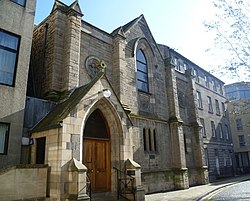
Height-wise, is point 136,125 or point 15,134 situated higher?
point 136,125

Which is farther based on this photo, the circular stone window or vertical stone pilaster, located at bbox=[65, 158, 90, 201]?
the circular stone window

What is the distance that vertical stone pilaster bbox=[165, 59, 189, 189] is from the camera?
17000mm

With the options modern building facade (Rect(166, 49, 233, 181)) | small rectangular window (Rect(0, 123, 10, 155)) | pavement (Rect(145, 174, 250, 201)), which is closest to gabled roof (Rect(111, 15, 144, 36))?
modern building facade (Rect(166, 49, 233, 181))

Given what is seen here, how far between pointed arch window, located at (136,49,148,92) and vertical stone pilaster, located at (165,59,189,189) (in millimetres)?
2656

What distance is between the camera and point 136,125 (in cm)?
1516

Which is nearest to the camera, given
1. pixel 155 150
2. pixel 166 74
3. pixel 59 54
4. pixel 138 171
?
pixel 138 171

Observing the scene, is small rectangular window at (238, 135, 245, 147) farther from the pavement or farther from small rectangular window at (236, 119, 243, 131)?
the pavement

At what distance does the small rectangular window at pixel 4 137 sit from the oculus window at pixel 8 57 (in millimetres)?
1807

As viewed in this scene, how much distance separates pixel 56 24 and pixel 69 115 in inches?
258

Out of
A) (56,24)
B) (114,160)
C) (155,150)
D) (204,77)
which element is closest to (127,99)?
(155,150)

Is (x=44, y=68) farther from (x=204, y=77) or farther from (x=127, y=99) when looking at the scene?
(x=204, y=77)

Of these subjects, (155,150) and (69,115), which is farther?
(155,150)

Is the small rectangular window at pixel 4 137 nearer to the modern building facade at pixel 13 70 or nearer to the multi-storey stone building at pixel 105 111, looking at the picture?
the modern building facade at pixel 13 70

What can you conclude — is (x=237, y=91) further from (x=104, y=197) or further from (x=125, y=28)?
(x=104, y=197)
